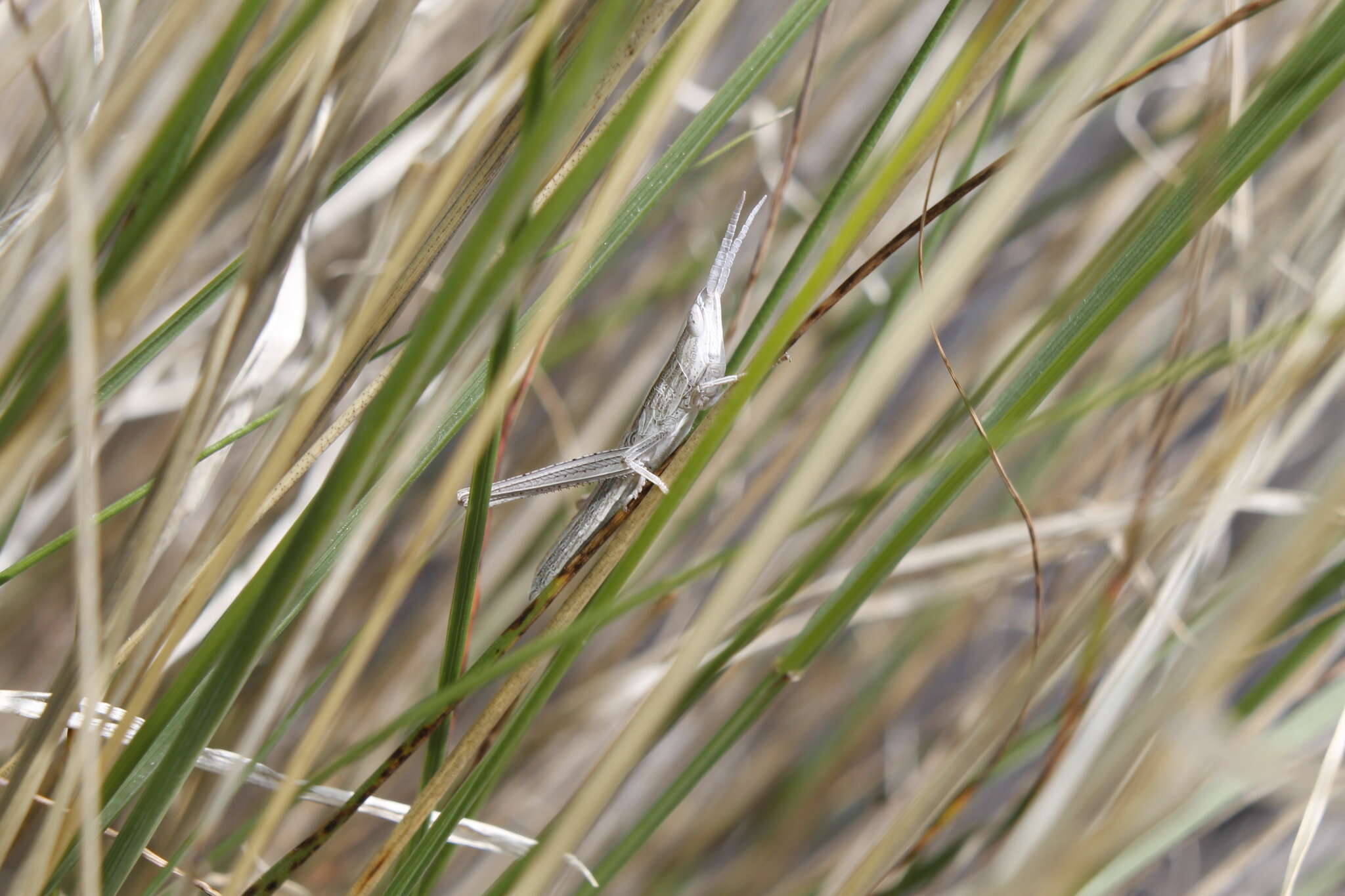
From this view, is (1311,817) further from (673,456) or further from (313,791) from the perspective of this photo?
(313,791)

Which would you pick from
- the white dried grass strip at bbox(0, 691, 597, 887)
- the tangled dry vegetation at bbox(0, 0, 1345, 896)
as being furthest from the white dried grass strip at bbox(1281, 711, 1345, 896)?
the white dried grass strip at bbox(0, 691, 597, 887)

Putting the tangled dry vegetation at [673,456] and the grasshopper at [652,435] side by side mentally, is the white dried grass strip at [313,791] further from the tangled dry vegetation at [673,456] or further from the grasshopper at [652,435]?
the grasshopper at [652,435]

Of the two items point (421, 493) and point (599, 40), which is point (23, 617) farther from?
point (599, 40)

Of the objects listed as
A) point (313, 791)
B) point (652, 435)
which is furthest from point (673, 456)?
point (313, 791)

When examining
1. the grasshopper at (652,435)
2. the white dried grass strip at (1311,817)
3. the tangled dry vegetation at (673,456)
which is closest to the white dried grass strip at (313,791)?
the tangled dry vegetation at (673,456)

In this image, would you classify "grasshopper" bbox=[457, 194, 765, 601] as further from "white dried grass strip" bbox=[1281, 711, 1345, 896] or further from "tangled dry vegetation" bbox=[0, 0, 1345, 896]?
"white dried grass strip" bbox=[1281, 711, 1345, 896]

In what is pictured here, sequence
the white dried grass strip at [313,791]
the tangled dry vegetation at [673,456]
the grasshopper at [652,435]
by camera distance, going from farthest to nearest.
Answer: the grasshopper at [652,435]
the white dried grass strip at [313,791]
the tangled dry vegetation at [673,456]
